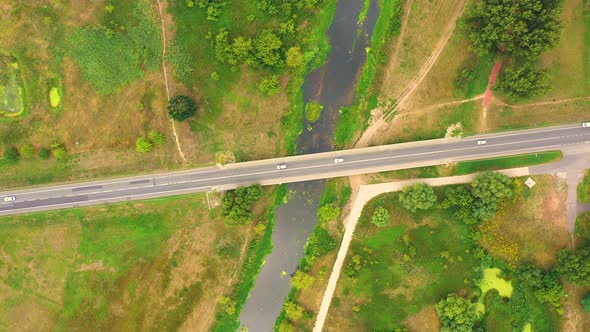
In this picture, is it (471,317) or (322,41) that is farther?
(322,41)

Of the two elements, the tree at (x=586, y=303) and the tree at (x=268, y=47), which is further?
the tree at (x=268, y=47)

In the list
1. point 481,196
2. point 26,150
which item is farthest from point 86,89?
point 481,196

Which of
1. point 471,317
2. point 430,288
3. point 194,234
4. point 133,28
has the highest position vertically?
point 133,28

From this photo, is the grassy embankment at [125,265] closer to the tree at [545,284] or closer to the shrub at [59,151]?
the shrub at [59,151]

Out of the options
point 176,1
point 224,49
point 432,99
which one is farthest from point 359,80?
point 176,1

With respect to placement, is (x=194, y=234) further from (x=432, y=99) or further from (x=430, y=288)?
(x=432, y=99)

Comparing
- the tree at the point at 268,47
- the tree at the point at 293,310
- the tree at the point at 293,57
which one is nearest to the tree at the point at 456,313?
the tree at the point at 293,310
